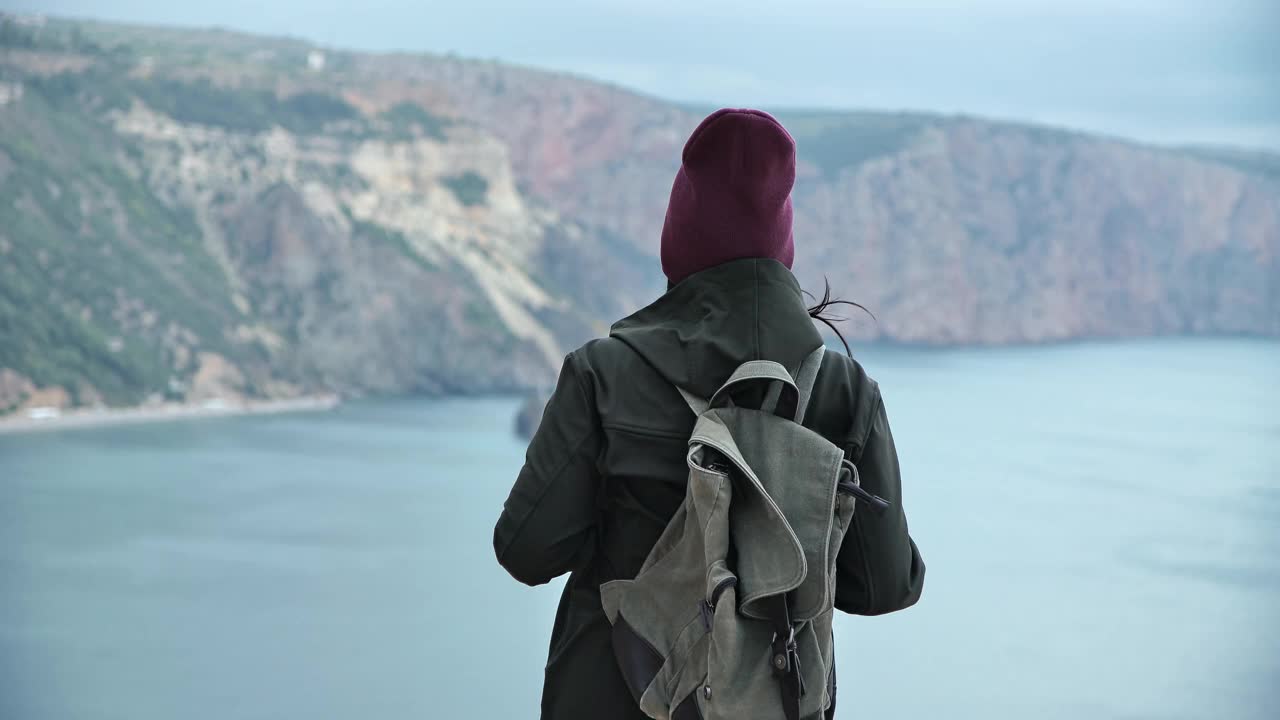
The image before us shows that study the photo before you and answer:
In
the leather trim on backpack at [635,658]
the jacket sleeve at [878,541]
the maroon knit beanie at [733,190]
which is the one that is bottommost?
the leather trim on backpack at [635,658]

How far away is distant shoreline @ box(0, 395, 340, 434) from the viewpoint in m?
12.4

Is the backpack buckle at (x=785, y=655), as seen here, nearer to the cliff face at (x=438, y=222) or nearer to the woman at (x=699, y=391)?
the woman at (x=699, y=391)

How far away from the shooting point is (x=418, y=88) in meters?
20.1

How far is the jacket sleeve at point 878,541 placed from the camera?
2.72ft

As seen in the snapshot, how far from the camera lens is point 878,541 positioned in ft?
2.73

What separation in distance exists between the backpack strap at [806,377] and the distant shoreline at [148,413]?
1307cm

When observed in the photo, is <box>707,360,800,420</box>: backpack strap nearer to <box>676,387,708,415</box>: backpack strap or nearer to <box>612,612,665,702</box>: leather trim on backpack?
<box>676,387,708,415</box>: backpack strap

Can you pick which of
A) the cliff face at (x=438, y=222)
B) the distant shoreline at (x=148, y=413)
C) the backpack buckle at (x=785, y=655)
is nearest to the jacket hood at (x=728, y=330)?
the backpack buckle at (x=785, y=655)

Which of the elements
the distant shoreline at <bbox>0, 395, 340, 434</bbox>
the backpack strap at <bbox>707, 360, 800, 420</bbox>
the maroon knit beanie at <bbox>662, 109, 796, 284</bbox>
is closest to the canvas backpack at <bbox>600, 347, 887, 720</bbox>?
the backpack strap at <bbox>707, 360, 800, 420</bbox>

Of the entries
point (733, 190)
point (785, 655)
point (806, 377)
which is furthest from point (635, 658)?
point (733, 190)

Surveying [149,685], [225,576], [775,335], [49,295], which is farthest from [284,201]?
[775,335]

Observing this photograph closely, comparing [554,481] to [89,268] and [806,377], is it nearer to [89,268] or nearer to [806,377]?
[806,377]

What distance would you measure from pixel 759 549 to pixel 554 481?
152 mm

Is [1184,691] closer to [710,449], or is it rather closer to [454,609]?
[454,609]
